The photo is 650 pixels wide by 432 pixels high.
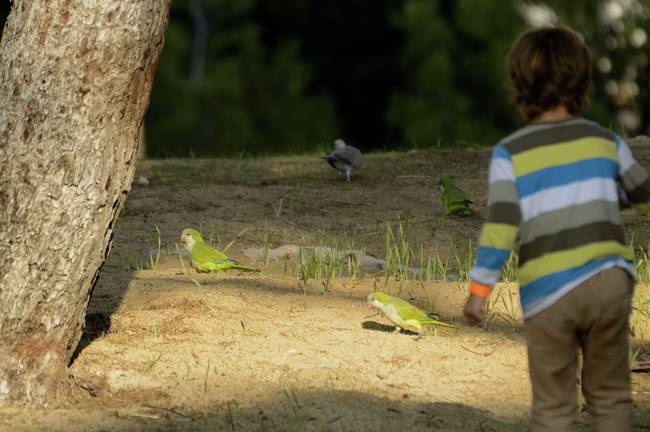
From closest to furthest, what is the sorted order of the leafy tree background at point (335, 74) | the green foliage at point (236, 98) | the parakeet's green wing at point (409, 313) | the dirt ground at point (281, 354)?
the dirt ground at point (281, 354)
the parakeet's green wing at point (409, 313)
the leafy tree background at point (335, 74)
the green foliage at point (236, 98)

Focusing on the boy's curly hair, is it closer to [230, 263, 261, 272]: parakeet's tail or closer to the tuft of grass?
the tuft of grass

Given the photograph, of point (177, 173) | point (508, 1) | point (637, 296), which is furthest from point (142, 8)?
point (508, 1)

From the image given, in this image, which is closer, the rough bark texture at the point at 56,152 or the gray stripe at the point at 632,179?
the gray stripe at the point at 632,179

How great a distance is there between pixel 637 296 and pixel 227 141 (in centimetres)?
2661

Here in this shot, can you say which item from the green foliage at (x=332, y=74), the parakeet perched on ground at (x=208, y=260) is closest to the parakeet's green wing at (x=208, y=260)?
the parakeet perched on ground at (x=208, y=260)

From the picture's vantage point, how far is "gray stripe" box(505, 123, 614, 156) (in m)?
4.12

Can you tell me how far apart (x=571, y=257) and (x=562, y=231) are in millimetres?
94

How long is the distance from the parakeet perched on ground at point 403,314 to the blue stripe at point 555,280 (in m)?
1.49

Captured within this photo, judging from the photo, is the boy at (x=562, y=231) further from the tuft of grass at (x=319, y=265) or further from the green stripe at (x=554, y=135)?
the tuft of grass at (x=319, y=265)

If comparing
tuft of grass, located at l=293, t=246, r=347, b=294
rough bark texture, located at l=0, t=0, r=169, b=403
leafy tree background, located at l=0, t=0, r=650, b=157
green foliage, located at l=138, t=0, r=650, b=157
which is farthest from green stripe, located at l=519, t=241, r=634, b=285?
green foliage, located at l=138, t=0, r=650, b=157

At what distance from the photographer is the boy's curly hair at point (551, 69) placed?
413 cm

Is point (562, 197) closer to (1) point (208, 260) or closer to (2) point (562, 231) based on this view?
(2) point (562, 231)

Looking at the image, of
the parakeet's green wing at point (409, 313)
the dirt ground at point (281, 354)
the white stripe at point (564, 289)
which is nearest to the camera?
the white stripe at point (564, 289)

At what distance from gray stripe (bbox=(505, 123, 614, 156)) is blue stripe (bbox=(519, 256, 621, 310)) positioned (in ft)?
1.43
